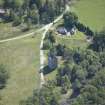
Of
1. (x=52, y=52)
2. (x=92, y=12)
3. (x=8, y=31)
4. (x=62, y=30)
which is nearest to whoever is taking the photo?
(x=52, y=52)

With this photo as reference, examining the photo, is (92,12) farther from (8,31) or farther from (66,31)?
(8,31)

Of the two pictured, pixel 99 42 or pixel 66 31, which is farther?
pixel 66 31

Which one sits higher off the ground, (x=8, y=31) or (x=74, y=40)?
(x=8, y=31)

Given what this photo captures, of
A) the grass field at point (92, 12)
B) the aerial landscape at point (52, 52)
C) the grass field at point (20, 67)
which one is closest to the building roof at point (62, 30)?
the aerial landscape at point (52, 52)

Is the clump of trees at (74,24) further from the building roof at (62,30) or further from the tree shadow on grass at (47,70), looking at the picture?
the tree shadow on grass at (47,70)

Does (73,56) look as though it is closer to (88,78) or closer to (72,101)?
(88,78)

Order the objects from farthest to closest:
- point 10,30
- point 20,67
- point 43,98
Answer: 1. point 10,30
2. point 20,67
3. point 43,98

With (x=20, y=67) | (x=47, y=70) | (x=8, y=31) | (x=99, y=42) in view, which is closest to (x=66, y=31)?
(x=99, y=42)
